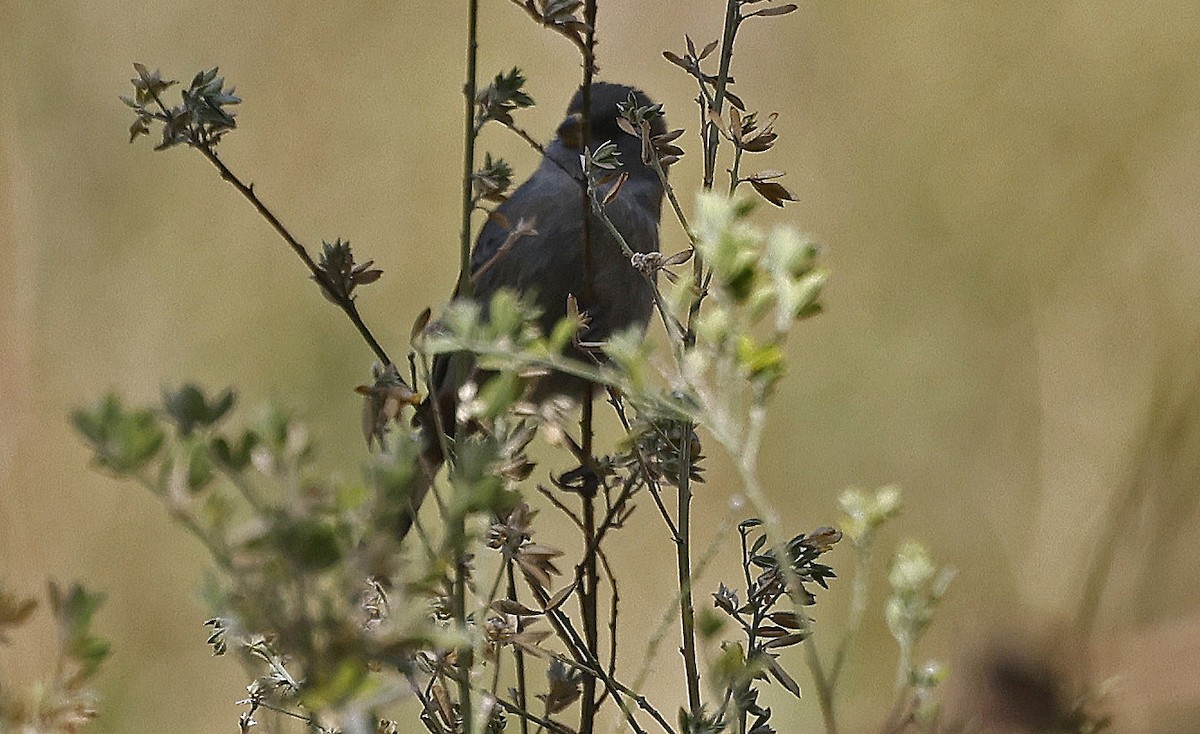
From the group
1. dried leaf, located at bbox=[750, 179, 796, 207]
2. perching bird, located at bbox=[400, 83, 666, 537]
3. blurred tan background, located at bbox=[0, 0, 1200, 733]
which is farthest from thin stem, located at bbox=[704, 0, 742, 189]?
blurred tan background, located at bbox=[0, 0, 1200, 733]

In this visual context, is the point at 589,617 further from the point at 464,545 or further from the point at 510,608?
the point at 464,545

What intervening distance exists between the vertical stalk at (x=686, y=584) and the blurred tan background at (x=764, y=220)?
6.05 ft

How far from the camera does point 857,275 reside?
3129 millimetres

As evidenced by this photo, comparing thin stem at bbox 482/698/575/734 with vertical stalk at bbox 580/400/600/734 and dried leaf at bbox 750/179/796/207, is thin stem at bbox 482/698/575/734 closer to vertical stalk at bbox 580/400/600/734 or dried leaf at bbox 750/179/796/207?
vertical stalk at bbox 580/400/600/734

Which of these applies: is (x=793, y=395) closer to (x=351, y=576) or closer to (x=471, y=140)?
(x=471, y=140)

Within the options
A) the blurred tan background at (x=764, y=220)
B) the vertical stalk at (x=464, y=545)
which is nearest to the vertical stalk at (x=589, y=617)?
the vertical stalk at (x=464, y=545)

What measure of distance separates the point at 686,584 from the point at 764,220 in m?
1.98

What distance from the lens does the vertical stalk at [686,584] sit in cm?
82

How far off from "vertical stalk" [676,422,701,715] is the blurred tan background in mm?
1845

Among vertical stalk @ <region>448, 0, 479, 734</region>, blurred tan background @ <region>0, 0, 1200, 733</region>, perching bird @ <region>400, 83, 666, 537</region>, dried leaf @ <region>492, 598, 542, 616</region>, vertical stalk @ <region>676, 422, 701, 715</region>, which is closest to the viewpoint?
vertical stalk @ <region>448, 0, 479, 734</region>

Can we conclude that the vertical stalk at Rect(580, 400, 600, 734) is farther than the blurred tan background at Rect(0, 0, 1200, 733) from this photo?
No

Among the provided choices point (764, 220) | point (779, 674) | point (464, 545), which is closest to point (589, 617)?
point (779, 674)

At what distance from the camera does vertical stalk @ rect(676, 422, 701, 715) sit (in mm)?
820

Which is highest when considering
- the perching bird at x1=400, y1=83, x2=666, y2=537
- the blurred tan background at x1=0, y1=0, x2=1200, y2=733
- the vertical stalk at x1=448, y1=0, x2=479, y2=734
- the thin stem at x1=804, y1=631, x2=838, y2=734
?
the blurred tan background at x1=0, y1=0, x2=1200, y2=733
